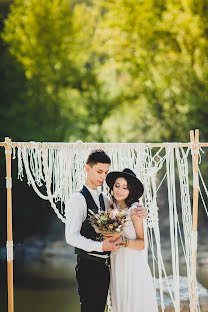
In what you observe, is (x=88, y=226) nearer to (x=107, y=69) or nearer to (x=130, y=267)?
(x=130, y=267)

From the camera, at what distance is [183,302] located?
5434 millimetres

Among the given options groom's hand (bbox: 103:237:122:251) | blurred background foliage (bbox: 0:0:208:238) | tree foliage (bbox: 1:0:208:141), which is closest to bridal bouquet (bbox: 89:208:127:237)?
groom's hand (bbox: 103:237:122:251)

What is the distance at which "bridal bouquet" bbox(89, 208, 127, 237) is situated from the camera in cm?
217

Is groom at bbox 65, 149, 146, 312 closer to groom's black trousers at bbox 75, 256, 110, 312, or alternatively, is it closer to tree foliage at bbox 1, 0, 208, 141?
groom's black trousers at bbox 75, 256, 110, 312

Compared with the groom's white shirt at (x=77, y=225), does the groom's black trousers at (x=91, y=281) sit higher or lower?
lower

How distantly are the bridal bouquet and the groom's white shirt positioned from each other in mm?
77

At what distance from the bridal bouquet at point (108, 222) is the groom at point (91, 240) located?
7 centimetres

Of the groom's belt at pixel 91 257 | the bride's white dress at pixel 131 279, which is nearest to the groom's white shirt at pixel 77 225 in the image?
the groom's belt at pixel 91 257

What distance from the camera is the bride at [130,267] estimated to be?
2.38m

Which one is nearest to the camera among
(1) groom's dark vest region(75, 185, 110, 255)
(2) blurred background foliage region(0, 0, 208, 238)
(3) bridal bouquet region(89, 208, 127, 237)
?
(3) bridal bouquet region(89, 208, 127, 237)

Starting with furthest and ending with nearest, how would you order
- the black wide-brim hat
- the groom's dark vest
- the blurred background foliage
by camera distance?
the blurred background foliage
the black wide-brim hat
the groom's dark vest

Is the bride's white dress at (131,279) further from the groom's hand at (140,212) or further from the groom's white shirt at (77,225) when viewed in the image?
the groom's white shirt at (77,225)

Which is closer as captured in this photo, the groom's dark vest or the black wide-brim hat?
the groom's dark vest

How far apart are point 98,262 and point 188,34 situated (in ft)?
24.4
